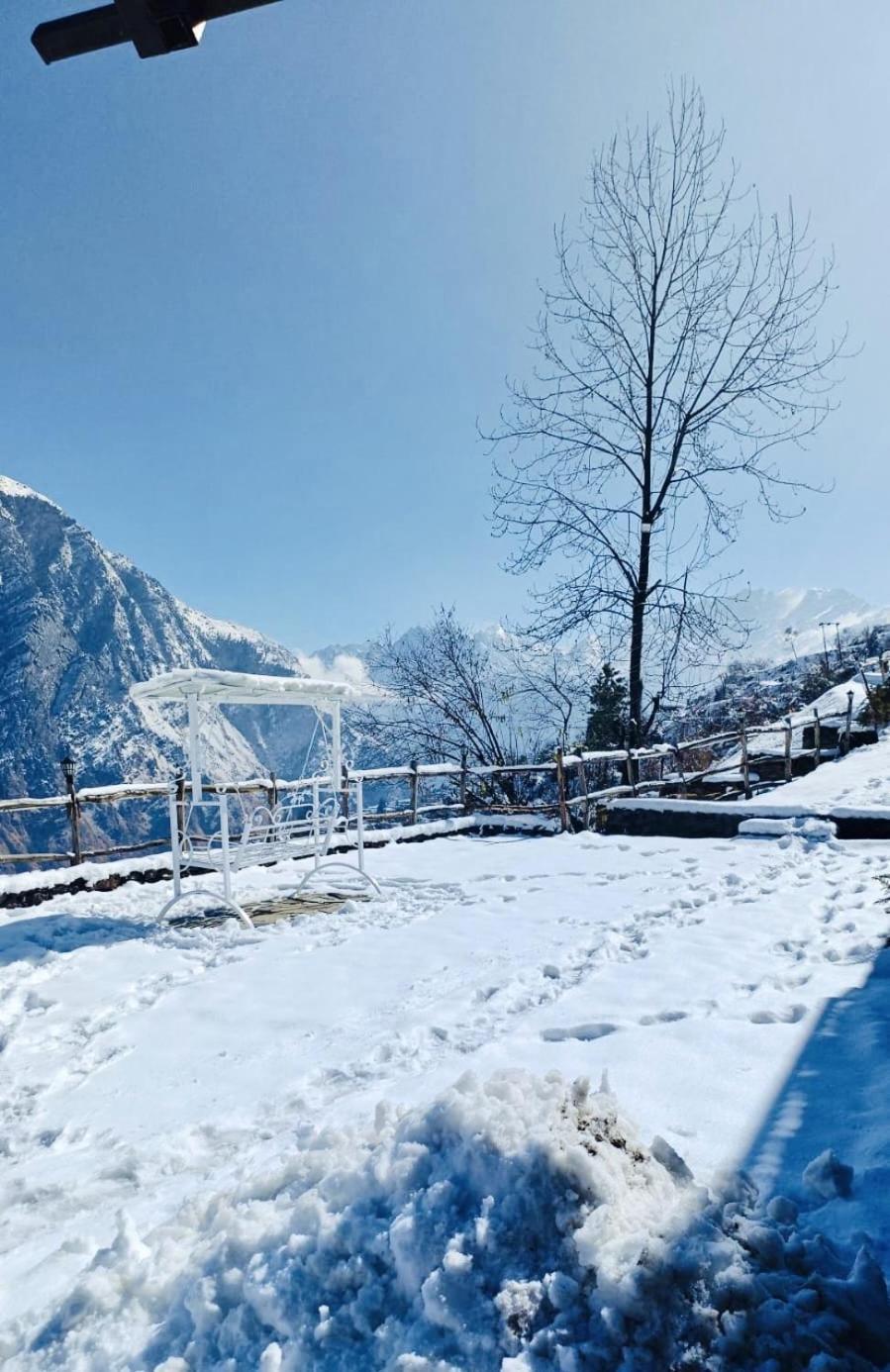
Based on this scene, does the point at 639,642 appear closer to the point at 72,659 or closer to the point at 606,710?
the point at 606,710

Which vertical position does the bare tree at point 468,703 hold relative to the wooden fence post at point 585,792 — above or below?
above

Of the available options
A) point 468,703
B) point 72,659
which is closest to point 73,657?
point 72,659

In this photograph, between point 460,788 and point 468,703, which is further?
point 468,703

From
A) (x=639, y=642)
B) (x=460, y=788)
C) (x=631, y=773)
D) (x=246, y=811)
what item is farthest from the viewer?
(x=639, y=642)

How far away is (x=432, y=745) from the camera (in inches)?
593

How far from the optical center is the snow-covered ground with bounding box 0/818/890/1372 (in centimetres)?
134

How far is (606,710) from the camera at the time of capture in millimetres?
17109

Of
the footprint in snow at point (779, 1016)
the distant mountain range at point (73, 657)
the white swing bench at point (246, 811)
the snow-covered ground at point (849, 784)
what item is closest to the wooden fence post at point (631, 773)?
the snow-covered ground at point (849, 784)

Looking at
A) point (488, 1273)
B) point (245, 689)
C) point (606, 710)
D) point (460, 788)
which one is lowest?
point (488, 1273)

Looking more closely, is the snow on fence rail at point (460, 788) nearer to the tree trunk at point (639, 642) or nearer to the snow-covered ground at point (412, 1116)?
the tree trunk at point (639, 642)

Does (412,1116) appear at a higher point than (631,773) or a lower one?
lower

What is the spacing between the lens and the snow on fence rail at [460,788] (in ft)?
24.4

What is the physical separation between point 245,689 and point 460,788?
23.4 ft

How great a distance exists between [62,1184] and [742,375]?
15.3 metres
